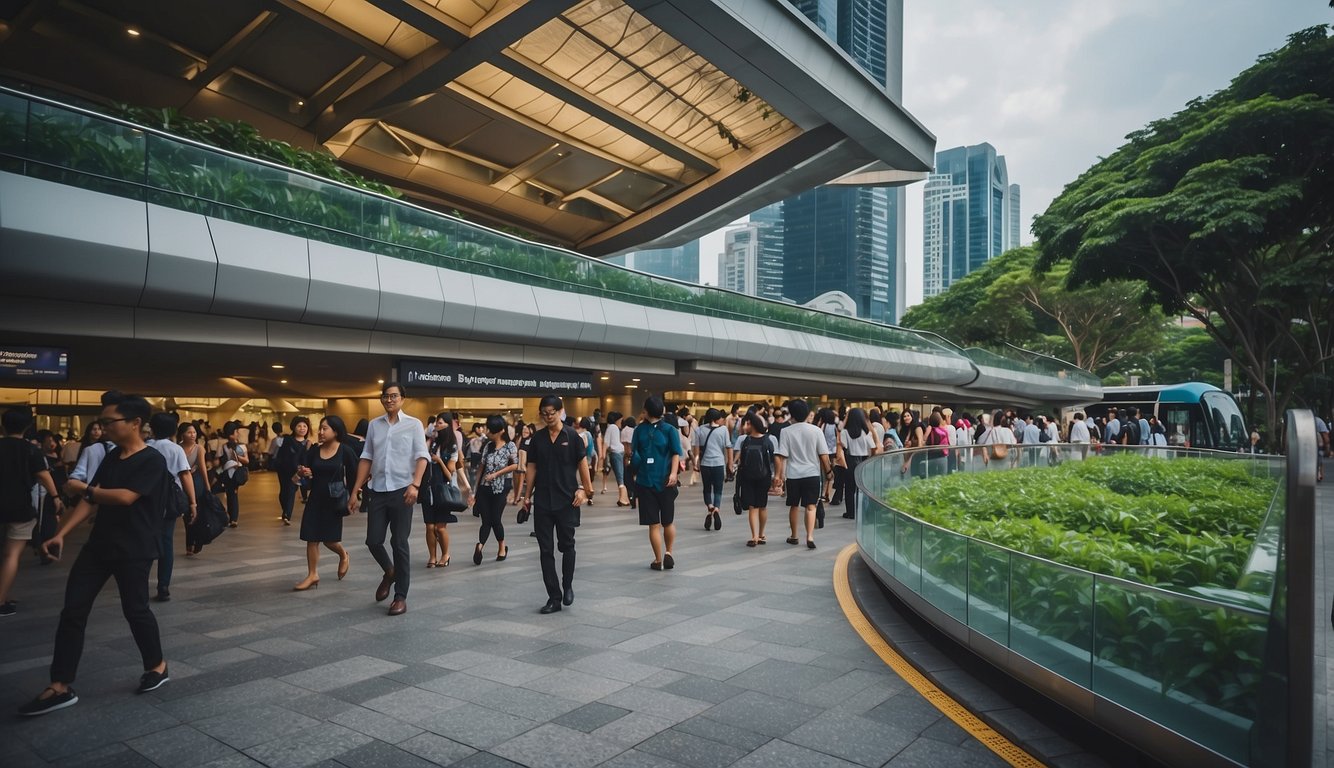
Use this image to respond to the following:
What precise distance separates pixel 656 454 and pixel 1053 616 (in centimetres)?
453

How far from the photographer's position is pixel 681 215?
35.0m

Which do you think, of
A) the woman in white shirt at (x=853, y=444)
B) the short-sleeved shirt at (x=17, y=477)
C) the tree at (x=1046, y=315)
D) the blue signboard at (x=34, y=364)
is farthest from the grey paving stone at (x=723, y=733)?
the tree at (x=1046, y=315)

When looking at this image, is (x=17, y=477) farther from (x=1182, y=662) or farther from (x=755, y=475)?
(x=1182, y=662)

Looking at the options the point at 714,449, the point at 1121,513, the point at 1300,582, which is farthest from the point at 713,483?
the point at 1300,582

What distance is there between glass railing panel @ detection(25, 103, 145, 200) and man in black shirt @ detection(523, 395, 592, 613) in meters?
7.81

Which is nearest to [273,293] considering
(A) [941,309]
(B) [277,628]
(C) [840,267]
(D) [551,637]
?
(B) [277,628]

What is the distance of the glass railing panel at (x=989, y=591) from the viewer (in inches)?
162

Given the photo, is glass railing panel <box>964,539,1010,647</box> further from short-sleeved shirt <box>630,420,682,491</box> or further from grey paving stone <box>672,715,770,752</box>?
short-sleeved shirt <box>630,420,682,491</box>

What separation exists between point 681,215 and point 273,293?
24978 millimetres

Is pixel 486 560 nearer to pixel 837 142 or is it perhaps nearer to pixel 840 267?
pixel 837 142

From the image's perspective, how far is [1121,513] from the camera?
7.87 metres

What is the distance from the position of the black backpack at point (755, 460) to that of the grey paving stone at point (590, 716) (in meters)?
5.62

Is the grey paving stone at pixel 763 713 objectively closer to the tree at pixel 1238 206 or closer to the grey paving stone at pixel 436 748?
the grey paving stone at pixel 436 748

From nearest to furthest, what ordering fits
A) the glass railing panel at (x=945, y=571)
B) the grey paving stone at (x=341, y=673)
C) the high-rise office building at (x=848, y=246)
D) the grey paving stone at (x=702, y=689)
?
the grey paving stone at (x=702, y=689)
the grey paving stone at (x=341, y=673)
the glass railing panel at (x=945, y=571)
the high-rise office building at (x=848, y=246)
